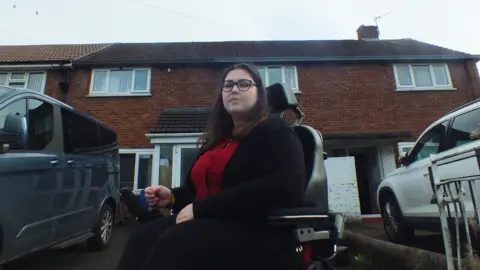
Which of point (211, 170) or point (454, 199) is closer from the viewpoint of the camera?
point (211, 170)

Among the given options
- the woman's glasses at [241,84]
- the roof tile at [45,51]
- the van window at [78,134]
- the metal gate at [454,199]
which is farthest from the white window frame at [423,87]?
the roof tile at [45,51]

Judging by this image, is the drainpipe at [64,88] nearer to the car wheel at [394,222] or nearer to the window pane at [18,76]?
the window pane at [18,76]

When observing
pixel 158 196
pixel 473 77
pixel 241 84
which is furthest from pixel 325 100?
pixel 158 196

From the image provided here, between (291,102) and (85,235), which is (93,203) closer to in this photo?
(85,235)

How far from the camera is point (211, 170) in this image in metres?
1.73

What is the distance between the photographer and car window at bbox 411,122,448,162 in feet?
14.6

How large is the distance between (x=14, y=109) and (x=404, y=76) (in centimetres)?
1134

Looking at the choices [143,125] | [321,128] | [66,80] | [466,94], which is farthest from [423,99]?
[66,80]

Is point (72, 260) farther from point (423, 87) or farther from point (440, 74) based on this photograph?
point (440, 74)

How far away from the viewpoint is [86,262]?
4.63 m

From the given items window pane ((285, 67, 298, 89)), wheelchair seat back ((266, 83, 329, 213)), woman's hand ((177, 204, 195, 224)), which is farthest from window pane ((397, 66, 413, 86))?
woman's hand ((177, 204, 195, 224))

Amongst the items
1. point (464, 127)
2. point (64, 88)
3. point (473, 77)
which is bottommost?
point (464, 127)

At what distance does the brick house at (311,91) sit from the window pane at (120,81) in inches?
1.3

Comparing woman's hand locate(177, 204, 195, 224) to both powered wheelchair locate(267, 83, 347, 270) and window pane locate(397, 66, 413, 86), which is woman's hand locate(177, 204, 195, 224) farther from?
window pane locate(397, 66, 413, 86)
